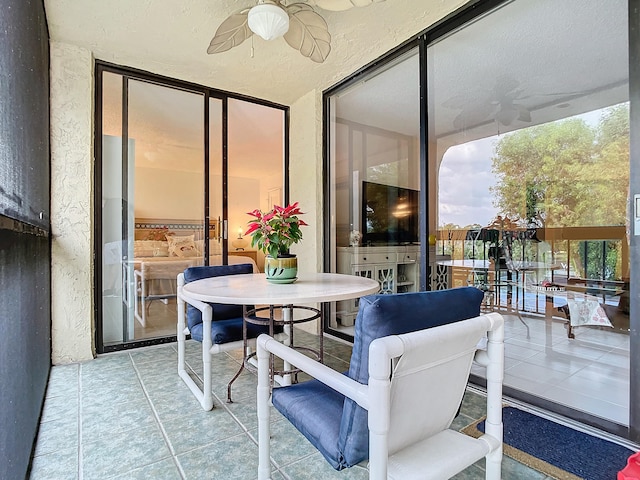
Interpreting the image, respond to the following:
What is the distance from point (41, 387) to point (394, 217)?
3.28 meters

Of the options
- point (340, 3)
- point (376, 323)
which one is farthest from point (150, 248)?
point (376, 323)

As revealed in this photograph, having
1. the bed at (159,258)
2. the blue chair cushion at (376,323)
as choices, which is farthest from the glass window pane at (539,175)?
the bed at (159,258)

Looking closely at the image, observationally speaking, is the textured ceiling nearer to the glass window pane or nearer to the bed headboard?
the glass window pane

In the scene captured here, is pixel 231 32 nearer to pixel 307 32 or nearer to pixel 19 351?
pixel 307 32

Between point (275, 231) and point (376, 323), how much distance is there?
4.03 feet

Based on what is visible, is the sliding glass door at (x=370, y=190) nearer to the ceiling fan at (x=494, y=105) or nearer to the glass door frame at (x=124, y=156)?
the ceiling fan at (x=494, y=105)

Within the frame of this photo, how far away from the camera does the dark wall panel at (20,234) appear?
3.49ft

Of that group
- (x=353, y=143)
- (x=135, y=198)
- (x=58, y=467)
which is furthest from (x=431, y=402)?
(x=353, y=143)

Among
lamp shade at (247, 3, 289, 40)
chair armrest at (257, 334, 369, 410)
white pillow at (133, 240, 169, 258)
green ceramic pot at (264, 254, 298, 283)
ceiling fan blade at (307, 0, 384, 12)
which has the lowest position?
chair armrest at (257, 334, 369, 410)

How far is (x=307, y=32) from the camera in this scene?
215cm

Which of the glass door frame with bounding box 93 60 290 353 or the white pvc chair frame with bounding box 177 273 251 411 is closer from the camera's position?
the white pvc chair frame with bounding box 177 273 251 411

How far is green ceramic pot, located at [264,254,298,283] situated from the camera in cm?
197

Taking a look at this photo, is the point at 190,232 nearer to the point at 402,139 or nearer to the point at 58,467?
the point at 58,467

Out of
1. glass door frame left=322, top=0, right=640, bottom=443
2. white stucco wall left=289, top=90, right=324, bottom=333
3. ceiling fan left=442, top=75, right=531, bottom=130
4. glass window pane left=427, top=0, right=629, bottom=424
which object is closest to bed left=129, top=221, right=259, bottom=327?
white stucco wall left=289, top=90, right=324, bottom=333
